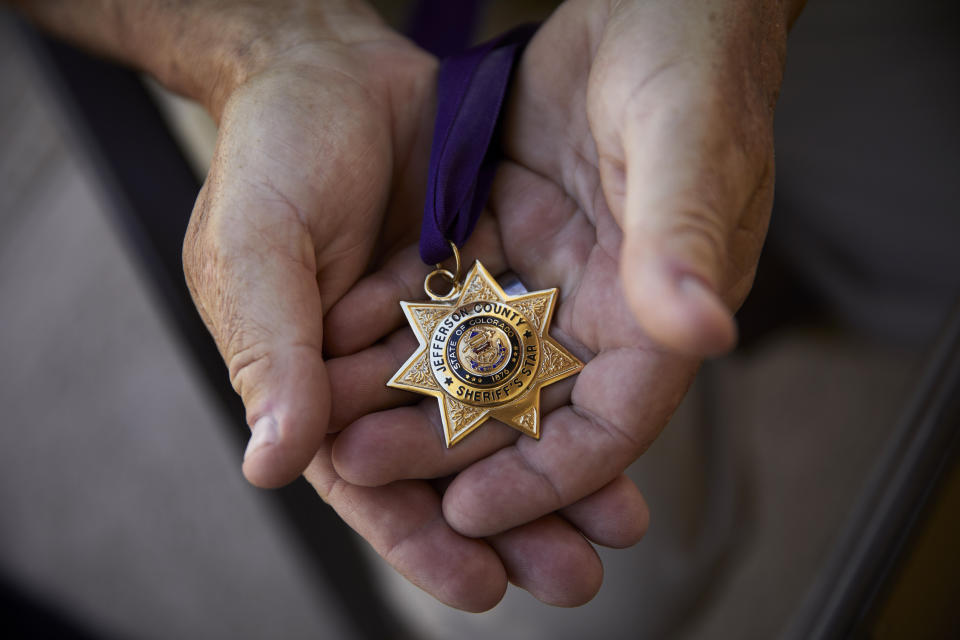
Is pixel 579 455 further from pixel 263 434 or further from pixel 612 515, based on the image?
pixel 263 434

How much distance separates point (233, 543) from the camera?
3.23 m

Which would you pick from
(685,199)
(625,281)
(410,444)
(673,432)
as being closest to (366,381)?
(410,444)

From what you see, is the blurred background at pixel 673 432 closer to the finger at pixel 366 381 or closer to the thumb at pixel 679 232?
the finger at pixel 366 381

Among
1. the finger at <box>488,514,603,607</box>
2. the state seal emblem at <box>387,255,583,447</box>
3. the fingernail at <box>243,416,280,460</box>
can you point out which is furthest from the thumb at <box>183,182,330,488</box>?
the finger at <box>488,514,603,607</box>

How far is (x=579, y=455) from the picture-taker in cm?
138

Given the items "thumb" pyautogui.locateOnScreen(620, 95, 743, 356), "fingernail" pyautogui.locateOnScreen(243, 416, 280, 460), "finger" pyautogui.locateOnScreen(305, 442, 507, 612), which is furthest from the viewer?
"finger" pyautogui.locateOnScreen(305, 442, 507, 612)

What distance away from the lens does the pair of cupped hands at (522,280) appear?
1202mm

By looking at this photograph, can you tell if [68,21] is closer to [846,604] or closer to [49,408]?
[49,408]

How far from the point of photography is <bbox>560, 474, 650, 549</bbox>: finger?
1399 mm

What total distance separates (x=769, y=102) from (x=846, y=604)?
1.12 metres

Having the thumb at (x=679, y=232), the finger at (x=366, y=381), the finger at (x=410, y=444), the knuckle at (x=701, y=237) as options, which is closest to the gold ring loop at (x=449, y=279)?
the finger at (x=366, y=381)

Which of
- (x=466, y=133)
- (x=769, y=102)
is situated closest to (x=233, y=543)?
(x=466, y=133)

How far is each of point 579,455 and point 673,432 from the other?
135 cm

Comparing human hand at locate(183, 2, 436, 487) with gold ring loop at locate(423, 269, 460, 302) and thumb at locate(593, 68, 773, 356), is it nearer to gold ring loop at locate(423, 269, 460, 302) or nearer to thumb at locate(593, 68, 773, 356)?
gold ring loop at locate(423, 269, 460, 302)
